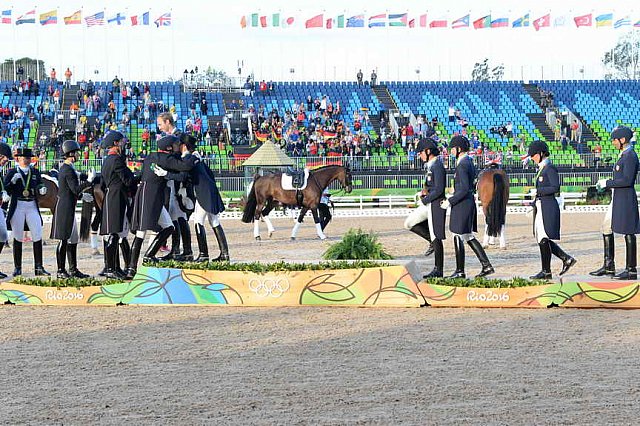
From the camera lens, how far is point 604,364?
27.5 feet

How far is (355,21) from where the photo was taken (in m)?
59.1

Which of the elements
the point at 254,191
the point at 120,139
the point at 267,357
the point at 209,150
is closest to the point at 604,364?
the point at 267,357

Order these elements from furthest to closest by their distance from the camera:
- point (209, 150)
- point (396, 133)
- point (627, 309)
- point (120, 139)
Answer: point (396, 133) < point (209, 150) < point (120, 139) < point (627, 309)

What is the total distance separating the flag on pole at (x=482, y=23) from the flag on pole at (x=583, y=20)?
4904mm

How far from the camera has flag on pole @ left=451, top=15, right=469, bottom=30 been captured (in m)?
60.2

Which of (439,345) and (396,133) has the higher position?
(396,133)

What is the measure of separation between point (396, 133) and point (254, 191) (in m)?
26.7

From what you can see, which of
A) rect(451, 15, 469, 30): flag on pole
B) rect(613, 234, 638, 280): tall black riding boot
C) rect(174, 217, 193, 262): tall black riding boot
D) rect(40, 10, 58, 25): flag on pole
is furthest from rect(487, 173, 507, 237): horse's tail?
rect(451, 15, 469, 30): flag on pole

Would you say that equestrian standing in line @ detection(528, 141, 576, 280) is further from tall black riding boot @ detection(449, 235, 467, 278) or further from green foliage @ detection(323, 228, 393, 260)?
green foliage @ detection(323, 228, 393, 260)

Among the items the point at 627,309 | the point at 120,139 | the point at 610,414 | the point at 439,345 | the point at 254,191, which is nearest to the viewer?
the point at 610,414

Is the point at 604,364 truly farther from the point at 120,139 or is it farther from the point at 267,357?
the point at 120,139

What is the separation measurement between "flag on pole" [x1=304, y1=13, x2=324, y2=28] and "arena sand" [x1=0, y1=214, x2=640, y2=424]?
159 feet

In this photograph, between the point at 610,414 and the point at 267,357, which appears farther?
the point at 267,357

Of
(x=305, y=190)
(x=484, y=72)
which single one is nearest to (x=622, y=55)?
(x=484, y=72)
